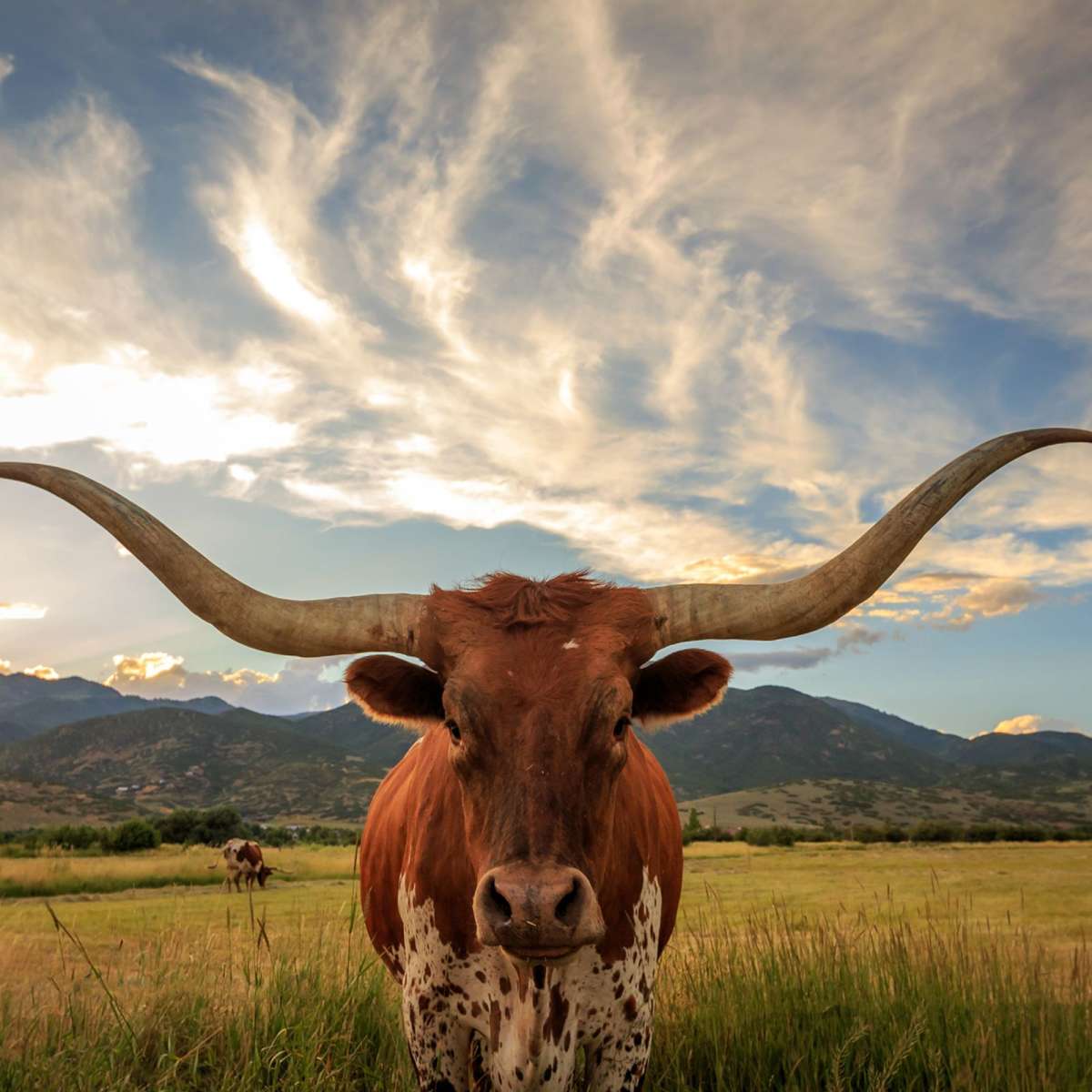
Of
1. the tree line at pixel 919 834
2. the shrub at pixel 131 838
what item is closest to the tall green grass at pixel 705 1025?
the shrub at pixel 131 838

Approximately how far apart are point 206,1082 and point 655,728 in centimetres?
390

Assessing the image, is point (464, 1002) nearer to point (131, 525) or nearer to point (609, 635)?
point (609, 635)

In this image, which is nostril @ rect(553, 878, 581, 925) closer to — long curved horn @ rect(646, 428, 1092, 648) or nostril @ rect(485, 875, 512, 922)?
nostril @ rect(485, 875, 512, 922)

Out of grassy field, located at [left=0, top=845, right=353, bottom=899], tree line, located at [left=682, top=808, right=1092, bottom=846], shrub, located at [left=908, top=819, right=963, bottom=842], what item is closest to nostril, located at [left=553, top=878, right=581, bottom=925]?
grassy field, located at [left=0, top=845, right=353, bottom=899]

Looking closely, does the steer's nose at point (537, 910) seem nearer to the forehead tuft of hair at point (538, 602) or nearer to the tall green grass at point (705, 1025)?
the forehead tuft of hair at point (538, 602)

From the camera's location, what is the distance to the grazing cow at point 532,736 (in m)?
3.12

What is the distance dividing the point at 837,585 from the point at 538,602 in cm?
124

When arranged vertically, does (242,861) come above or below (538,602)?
below

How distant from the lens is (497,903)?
9.59 feet

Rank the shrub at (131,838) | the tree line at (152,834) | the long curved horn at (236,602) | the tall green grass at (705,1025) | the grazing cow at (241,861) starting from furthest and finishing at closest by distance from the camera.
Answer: the tree line at (152,834) → the shrub at (131,838) → the grazing cow at (241,861) → the tall green grass at (705,1025) → the long curved horn at (236,602)

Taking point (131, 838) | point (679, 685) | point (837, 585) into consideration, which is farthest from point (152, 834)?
point (837, 585)

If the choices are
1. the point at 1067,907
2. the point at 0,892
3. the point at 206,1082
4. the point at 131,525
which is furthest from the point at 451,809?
the point at 0,892

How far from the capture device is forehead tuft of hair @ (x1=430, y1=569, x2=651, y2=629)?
12.1 feet

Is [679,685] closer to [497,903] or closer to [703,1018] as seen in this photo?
[497,903]
